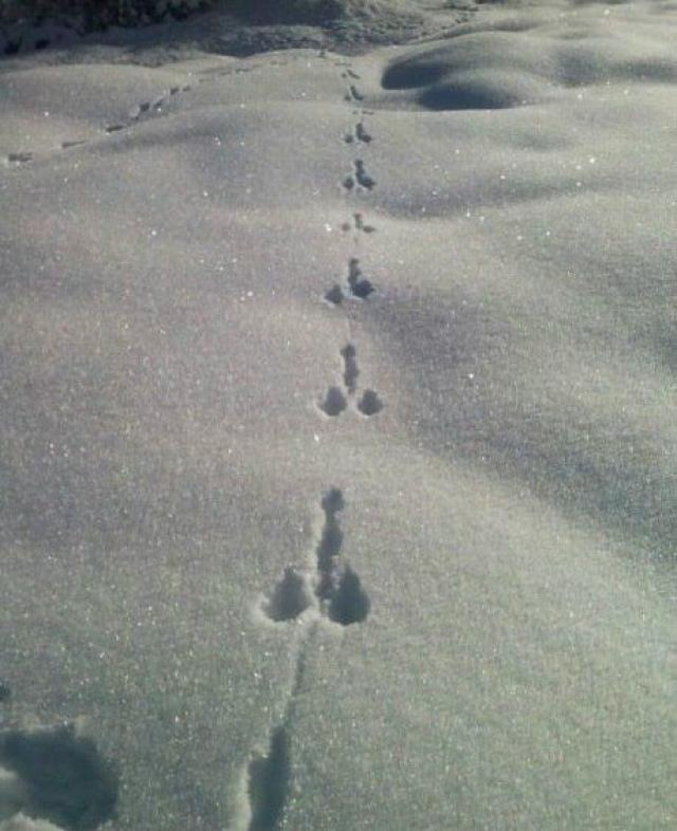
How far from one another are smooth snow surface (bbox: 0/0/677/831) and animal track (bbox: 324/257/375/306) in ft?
0.04

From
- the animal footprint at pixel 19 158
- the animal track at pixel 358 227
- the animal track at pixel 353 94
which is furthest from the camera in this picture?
the animal track at pixel 353 94

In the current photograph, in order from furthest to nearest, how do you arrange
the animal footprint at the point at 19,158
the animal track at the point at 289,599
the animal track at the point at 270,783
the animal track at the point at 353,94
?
the animal track at the point at 353,94 → the animal footprint at the point at 19,158 → the animal track at the point at 289,599 → the animal track at the point at 270,783

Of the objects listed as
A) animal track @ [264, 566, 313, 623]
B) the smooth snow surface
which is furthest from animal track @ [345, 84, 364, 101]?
animal track @ [264, 566, 313, 623]

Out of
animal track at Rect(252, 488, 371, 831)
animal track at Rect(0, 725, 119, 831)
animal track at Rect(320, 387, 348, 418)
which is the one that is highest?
animal track at Rect(320, 387, 348, 418)

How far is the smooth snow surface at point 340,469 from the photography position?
1.17m

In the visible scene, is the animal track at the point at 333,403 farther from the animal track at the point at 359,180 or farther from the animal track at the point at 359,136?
the animal track at the point at 359,136

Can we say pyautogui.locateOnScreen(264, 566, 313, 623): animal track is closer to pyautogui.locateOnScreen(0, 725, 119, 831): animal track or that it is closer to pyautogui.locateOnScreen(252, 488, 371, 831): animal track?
pyautogui.locateOnScreen(252, 488, 371, 831): animal track

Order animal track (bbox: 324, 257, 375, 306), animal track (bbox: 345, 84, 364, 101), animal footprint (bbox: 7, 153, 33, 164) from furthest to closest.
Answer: animal track (bbox: 345, 84, 364, 101)
animal footprint (bbox: 7, 153, 33, 164)
animal track (bbox: 324, 257, 375, 306)

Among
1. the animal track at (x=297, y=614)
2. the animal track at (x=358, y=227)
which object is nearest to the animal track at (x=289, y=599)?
the animal track at (x=297, y=614)

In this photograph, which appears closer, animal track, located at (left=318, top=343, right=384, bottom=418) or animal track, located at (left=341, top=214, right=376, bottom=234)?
animal track, located at (left=318, top=343, right=384, bottom=418)

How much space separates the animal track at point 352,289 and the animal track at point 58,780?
3.42ft

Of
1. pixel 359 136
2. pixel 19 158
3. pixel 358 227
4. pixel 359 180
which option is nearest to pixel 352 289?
pixel 358 227

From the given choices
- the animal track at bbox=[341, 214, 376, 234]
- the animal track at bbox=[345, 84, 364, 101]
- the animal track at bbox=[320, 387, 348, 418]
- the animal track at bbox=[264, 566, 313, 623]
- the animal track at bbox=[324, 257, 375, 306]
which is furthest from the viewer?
the animal track at bbox=[345, 84, 364, 101]

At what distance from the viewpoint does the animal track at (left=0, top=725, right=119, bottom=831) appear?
3.75 feet
